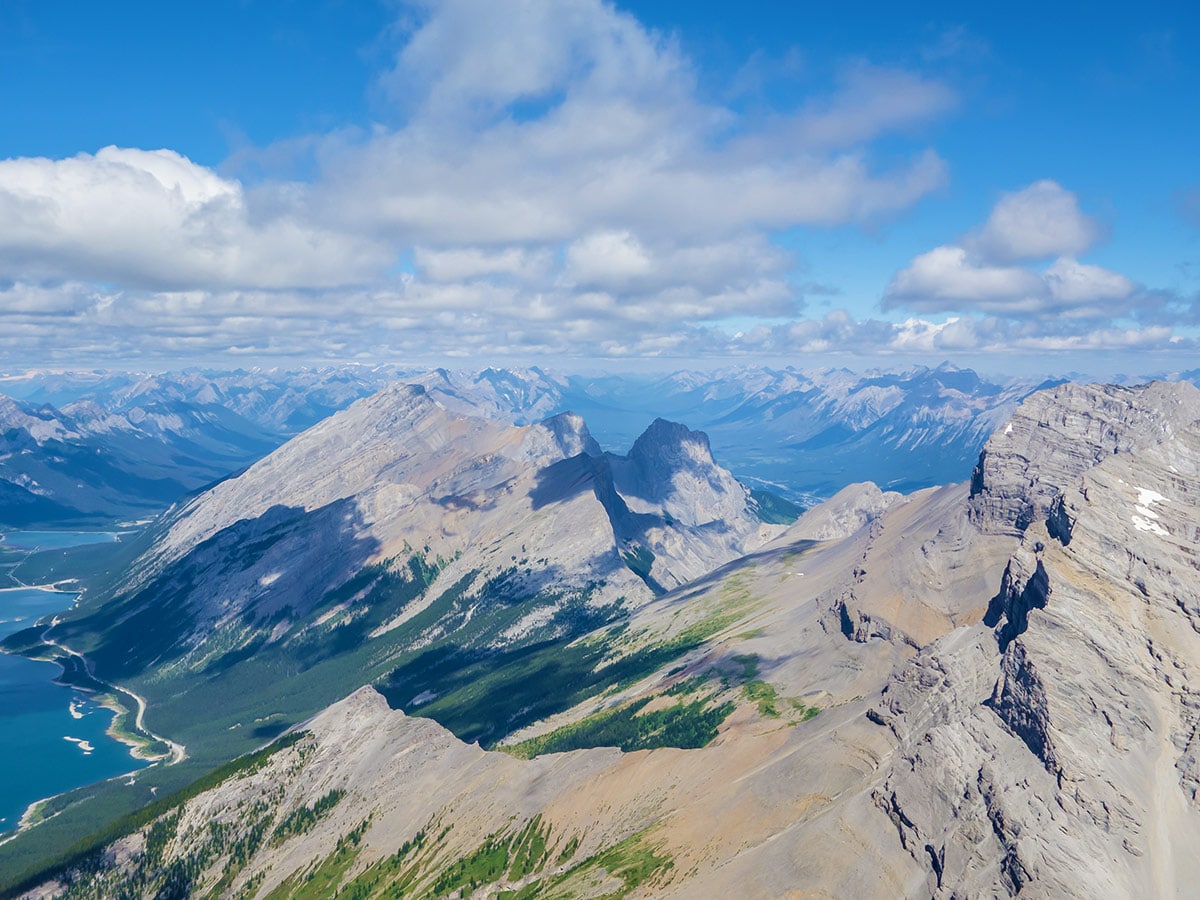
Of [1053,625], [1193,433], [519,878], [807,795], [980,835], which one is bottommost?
[519,878]

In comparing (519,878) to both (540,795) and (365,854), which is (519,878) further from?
(365,854)

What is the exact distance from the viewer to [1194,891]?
108 m

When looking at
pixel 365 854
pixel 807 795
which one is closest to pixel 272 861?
pixel 365 854

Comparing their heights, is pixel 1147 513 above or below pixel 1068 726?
above

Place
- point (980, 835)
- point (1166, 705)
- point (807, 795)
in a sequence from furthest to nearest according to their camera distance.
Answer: point (807, 795), point (1166, 705), point (980, 835)

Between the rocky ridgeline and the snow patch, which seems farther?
the snow patch

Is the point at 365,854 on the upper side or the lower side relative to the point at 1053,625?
lower

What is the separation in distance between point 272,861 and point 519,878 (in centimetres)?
7132

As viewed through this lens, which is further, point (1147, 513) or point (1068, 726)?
point (1147, 513)

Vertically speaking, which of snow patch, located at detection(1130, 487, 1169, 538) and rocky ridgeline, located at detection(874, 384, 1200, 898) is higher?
snow patch, located at detection(1130, 487, 1169, 538)

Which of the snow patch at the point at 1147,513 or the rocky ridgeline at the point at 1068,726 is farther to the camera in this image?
the snow patch at the point at 1147,513

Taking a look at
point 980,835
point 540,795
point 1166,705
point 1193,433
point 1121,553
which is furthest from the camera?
point 1193,433

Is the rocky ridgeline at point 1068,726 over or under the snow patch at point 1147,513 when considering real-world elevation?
under

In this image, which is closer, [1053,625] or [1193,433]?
[1053,625]
